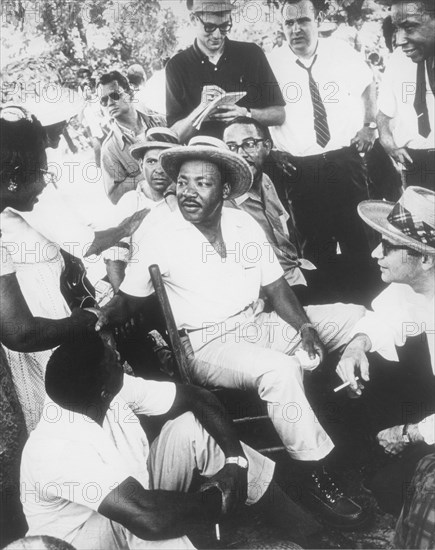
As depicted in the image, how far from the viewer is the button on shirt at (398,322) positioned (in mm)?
3207

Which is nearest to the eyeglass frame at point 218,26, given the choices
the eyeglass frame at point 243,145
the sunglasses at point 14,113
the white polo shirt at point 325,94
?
the white polo shirt at point 325,94

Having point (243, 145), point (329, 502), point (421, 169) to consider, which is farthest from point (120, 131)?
point (329, 502)

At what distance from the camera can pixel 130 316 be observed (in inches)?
116

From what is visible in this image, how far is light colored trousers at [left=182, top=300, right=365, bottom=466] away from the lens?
299 centimetres

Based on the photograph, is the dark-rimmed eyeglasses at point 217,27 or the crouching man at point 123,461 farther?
the dark-rimmed eyeglasses at point 217,27

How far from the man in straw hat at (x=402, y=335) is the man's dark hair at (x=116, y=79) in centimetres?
132

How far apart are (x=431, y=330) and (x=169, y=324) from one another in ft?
4.47

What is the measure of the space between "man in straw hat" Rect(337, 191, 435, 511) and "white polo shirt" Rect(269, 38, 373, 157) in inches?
16.5

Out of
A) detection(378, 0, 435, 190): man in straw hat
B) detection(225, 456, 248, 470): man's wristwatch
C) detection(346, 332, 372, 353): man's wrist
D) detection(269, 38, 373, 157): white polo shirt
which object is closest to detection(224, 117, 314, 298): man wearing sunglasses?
detection(269, 38, 373, 157): white polo shirt

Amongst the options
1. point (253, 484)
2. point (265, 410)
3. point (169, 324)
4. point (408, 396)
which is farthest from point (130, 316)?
point (408, 396)

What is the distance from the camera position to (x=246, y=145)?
3078 mm

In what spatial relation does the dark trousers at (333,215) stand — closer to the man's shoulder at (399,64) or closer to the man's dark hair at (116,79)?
the man's shoulder at (399,64)

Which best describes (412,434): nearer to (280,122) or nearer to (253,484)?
(253,484)

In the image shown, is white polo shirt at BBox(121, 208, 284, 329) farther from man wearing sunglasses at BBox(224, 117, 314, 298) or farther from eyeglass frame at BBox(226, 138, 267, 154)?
eyeglass frame at BBox(226, 138, 267, 154)
